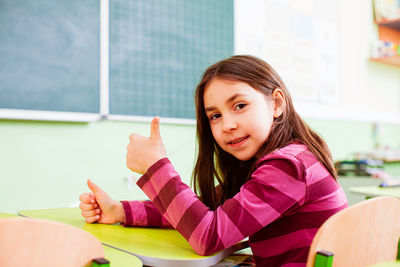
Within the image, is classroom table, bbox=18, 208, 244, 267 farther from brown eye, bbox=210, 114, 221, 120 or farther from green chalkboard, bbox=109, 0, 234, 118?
green chalkboard, bbox=109, 0, 234, 118

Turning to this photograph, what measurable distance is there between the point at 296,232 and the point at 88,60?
4.64 feet

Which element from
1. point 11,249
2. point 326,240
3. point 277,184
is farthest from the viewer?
point 277,184

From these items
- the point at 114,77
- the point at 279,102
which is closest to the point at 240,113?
the point at 279,102

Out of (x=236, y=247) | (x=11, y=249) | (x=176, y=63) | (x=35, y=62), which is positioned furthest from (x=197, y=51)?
(x=11, y=249)

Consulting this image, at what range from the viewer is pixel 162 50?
7.34 ft

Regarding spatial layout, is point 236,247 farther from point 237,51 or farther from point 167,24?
point 237,51

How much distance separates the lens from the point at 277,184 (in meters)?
0.86

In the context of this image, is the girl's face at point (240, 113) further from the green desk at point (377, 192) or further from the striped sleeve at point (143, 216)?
the green desk at point (377, 192)

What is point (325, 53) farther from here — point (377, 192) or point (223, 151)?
point (223, 151)

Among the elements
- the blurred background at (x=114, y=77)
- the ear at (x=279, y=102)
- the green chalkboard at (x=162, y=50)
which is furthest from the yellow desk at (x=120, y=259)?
the green chalkboard at (x=162, y=50)

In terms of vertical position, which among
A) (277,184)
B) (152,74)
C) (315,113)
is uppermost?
(152,74)

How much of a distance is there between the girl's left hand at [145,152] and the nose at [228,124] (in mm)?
181

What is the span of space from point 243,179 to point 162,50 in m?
1.23

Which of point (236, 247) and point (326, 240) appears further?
point (236, 247)
